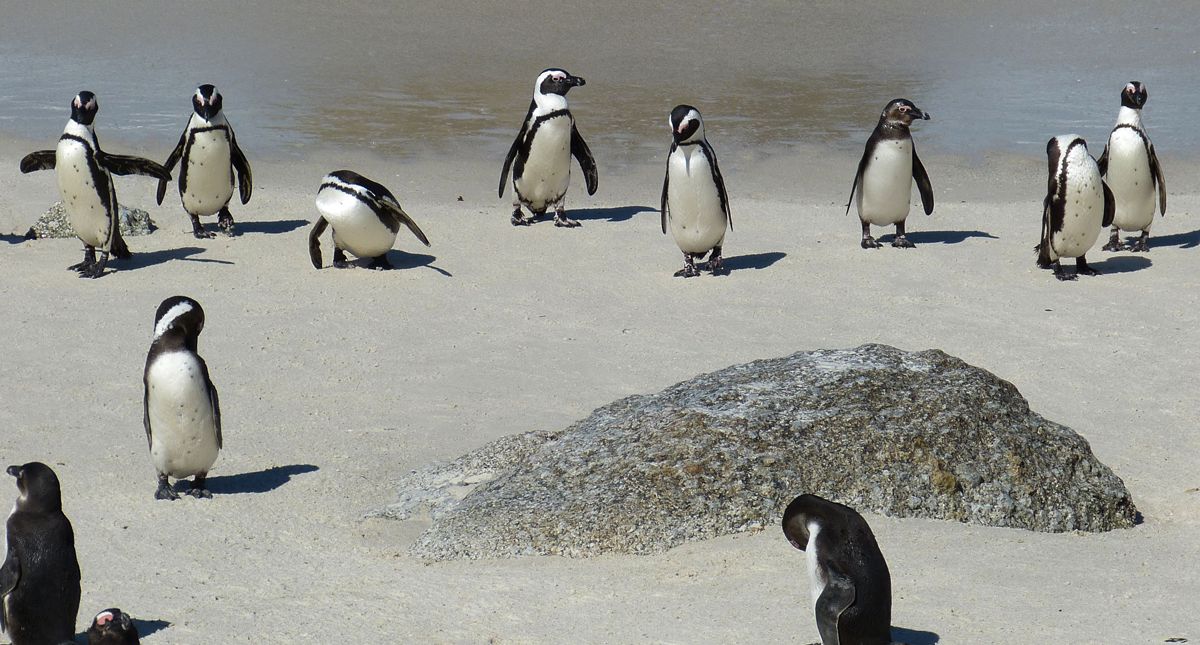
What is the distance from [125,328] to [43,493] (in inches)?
180

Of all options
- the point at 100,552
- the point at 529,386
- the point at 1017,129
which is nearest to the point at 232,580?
the point at 100,552

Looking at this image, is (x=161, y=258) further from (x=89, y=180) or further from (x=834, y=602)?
(x=834, y=602)

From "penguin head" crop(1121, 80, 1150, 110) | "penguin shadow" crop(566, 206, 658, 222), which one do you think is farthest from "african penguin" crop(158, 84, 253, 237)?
"penguin head" crop(1121, 80, 1150, 110)

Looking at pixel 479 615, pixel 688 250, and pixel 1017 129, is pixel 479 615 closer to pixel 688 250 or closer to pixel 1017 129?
pixel 688 250

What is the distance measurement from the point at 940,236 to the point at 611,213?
290 cm

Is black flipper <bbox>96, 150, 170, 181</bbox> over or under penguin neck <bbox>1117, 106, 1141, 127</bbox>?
under

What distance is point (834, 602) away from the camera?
3979 millimetres

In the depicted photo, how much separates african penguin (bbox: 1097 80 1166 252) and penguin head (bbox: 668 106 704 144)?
3274 mm

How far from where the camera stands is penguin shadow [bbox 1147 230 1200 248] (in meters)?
11.6

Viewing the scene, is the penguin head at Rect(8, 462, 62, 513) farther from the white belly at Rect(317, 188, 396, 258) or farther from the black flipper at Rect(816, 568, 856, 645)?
the white belly at Rect(317, 188, 396, 258)

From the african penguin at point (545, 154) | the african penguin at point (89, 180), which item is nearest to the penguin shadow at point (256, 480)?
the african penguin at point (89, 180)

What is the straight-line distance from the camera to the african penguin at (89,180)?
10375mm

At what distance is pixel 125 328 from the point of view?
29.5ft

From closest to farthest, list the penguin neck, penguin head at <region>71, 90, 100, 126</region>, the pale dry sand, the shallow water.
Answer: the pale dry sand
penguin head at <region>71, 90, 100, 126</region>
the penguin neck
the shallow water
